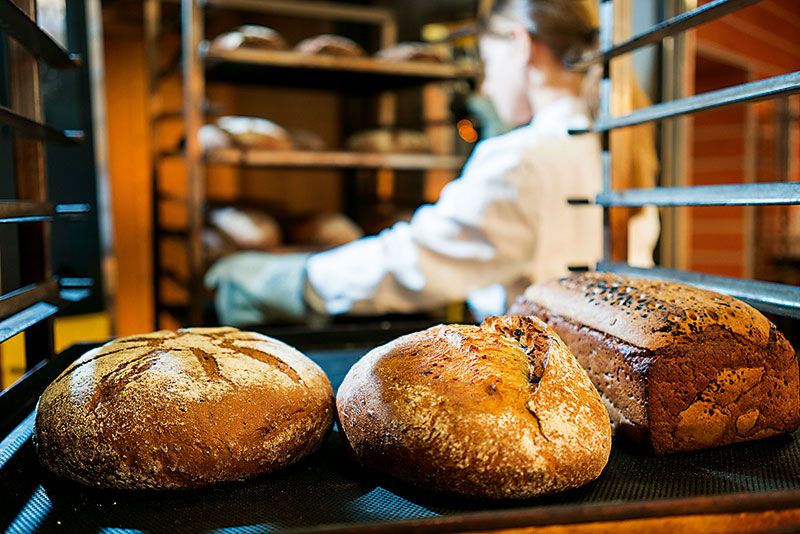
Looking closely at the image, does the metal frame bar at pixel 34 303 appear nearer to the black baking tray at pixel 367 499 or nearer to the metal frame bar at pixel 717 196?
the black baking tray at pixel 367 499

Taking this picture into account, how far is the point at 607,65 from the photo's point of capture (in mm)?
1169

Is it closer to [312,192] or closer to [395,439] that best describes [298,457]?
[395,439]

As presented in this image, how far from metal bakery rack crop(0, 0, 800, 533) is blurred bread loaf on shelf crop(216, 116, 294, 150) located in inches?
68.6

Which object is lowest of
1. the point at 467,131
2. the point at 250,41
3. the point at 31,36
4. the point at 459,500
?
the point at 459,500

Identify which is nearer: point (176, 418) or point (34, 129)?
point (176, 418)

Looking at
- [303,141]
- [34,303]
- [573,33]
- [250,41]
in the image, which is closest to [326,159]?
[303,141]

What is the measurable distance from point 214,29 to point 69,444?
116 inches

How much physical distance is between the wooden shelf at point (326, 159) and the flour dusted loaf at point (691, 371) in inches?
73.3

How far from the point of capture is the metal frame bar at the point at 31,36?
2.58 feet

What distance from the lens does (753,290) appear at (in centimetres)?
83

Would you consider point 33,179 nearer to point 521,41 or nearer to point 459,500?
point 459,500

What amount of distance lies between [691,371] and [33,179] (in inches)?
38.6

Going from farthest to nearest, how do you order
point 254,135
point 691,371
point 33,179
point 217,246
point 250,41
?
1. point 217,246
2. point 254,135
3. point 250,41
4. point 33,179
5. point 691,371

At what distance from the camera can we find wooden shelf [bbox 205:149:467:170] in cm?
242
